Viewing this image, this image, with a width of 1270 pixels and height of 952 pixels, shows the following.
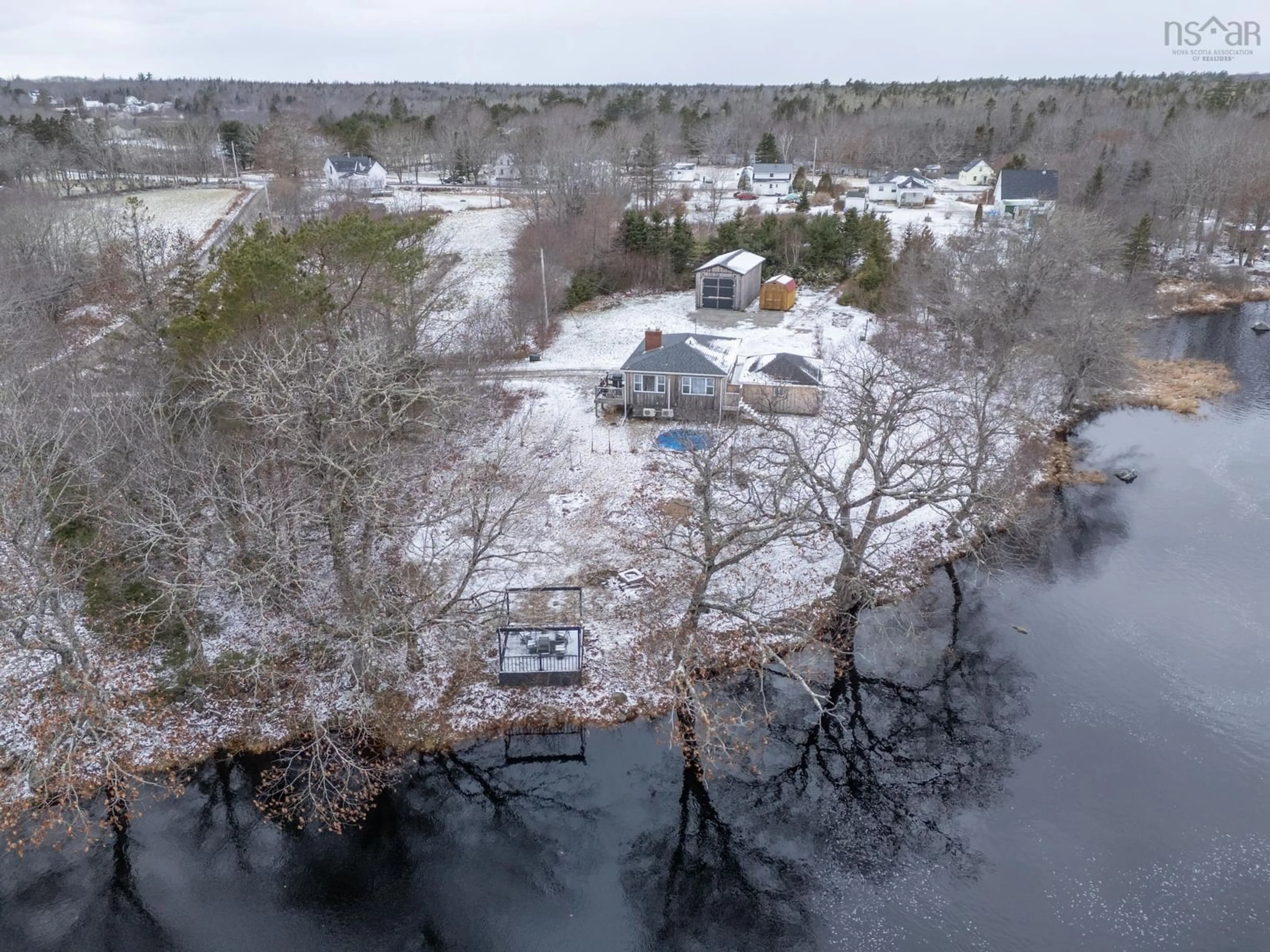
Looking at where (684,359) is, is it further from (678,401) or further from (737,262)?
(737,262)

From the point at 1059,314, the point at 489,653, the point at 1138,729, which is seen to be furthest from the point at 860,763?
the point at 1059,314

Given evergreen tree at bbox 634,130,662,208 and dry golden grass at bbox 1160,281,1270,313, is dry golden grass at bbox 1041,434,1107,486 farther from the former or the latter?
evergreen tree at bbox 634,130,662,208

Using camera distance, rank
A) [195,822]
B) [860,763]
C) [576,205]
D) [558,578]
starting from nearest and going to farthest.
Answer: [195,822] < [860,763] < [558,578] < [576,205]

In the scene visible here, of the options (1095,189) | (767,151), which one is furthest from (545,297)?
(767,151)

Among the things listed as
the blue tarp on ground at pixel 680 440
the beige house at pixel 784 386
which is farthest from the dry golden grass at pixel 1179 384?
the blue tarp on ground at pixel 680 440

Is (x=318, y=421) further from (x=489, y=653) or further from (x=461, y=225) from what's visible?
(x=461, y=225)

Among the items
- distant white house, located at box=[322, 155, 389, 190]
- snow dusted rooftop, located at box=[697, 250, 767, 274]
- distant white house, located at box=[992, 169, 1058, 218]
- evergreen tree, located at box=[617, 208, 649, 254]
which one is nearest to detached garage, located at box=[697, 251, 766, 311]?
snow dusted rooftop, located at box=[697, 250, 767, 274]
